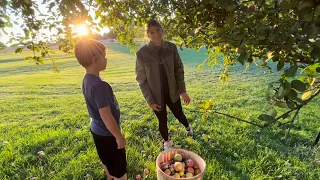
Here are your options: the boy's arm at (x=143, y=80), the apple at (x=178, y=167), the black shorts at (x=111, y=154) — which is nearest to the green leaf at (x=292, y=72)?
the black shorts at (x=111, y=154)

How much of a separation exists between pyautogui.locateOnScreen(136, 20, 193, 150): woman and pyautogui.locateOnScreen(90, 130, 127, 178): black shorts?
993 mm

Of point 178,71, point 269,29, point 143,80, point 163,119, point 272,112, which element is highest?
point 269,29

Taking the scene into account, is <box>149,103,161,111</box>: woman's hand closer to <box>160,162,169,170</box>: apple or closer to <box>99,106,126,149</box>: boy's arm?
<box>160,162,169,170</box>: apple

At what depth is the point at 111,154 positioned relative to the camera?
226 centimetres

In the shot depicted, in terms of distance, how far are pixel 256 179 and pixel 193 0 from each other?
2.45m

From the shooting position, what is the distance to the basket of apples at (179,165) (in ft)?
8.29

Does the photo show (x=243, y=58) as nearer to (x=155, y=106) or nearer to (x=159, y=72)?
(x=159, y=72)

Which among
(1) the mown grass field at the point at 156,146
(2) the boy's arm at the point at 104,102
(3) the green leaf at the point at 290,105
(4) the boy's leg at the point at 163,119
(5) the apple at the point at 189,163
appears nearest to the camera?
(3) the green leaf at the point at 290,105

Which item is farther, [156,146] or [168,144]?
[156,146]

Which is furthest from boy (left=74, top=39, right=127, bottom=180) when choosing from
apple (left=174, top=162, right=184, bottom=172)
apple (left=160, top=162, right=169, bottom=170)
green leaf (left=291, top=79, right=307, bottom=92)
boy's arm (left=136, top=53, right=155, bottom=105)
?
green leaf (left=291, top=79, right=307, bottom=92)

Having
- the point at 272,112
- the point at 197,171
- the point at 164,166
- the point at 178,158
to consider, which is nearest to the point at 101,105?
the point at 164,166

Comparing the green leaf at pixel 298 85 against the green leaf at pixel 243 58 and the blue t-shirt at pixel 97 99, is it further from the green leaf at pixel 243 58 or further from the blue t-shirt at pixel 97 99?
the blue t-shirt at pixel 97 99

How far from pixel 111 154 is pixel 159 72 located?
1223 millimetres

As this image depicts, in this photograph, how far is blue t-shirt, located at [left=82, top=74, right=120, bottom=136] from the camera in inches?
76.7
